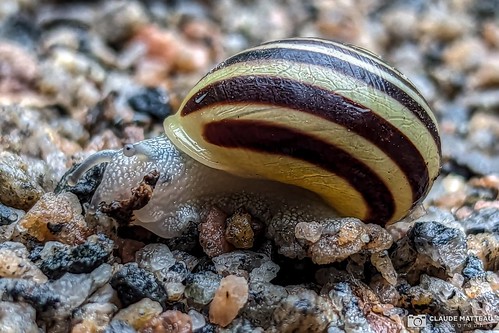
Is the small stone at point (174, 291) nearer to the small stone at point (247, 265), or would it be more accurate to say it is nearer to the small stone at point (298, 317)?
the small stone at point (247, 265)

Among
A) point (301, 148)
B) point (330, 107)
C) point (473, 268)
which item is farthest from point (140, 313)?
point (473, 268)

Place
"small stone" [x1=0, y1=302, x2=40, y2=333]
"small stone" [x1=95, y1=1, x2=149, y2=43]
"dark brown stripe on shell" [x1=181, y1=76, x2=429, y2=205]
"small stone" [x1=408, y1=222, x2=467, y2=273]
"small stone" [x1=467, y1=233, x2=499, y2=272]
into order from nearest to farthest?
"small stone" [x1=0, y1=302, x2=40, y2=333], "dark brown stripe on shell" [x1=181, y1=76, x2=429, y2=205], "small stone" [x1=408, y1=222, x2=467, y2=273], "small stone" [x1=467, y1=233, x2=499, y2=272], "small stone" [x1=95, y1=1, x2=149, y2=43]

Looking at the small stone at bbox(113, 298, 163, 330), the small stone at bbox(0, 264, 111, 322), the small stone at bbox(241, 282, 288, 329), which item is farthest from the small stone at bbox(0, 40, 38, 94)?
the small stone at bbox(241, 282, 288, 329)

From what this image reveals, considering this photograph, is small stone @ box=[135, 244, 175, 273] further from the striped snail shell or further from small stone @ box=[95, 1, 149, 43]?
small stone @ box=[95, 1, 149, 43]

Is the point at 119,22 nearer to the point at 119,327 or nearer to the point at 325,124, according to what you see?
the point at 325,124

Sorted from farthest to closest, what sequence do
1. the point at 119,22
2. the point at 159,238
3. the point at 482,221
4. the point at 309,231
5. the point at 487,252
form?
the point at 119,22, the point at 482,221, the point at 487,252, the point at 159,238, the point at 309,231

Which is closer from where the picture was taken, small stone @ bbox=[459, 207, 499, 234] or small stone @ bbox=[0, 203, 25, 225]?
small stone @ bbox=[0, 203, 25, 225]

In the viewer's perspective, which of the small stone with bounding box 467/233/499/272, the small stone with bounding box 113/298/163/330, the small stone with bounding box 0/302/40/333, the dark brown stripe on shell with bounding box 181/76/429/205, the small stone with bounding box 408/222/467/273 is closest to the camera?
the small stone with bounding box 0/302/40/333

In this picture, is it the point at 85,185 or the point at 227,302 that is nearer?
the point at 227,302
